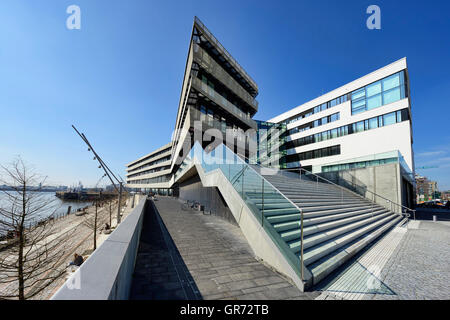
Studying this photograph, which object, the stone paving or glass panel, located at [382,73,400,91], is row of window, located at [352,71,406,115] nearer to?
glass panel, located at [382,73,400,91]

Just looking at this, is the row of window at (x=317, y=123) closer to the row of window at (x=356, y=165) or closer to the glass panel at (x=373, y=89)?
the glass panel at (x=373, y=89)

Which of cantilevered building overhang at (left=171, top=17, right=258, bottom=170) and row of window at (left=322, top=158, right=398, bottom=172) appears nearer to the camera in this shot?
row of window at (left=322, top=158, right=398, bottom=172)

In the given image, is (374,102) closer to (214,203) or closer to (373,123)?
(373,123)

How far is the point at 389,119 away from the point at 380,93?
161 inches

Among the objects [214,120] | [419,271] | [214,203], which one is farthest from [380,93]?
[419,271]

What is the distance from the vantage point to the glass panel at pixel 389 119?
20.6 metres

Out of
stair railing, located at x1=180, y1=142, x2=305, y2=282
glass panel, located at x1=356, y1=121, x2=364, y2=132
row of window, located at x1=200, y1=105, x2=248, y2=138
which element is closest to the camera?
stair railing, located at x1=180, y1=142, x2=305, y2=282

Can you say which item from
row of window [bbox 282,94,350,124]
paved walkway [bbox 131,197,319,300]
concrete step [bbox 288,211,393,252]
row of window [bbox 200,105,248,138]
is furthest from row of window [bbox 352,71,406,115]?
paved walkway [bbox 131,197,319,300]

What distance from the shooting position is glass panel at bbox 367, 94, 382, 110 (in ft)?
73.8

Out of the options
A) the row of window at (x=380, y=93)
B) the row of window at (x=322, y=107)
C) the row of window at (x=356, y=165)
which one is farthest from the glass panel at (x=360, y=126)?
the row of window at (x=356, y=165)

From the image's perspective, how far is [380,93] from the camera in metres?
22.5

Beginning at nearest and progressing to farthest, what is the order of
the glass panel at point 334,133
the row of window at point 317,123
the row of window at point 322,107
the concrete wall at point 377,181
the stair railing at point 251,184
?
the stair railing at point 251,184, the concrete wall at point 377,181, the row of window at point 322,107, the glass panel at point 334,133, the row of window at point 317,123

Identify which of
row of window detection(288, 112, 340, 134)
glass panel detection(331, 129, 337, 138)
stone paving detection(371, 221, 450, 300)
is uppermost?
row of window detection(288, 112, 340, 134)

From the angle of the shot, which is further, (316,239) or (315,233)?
(315,233)
